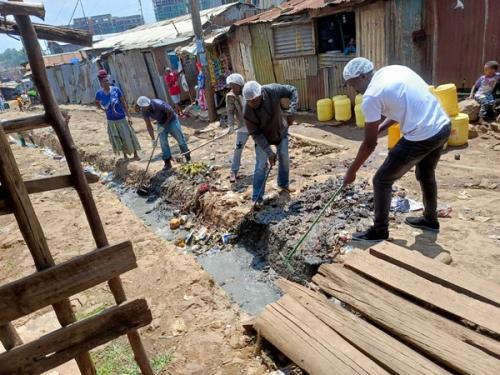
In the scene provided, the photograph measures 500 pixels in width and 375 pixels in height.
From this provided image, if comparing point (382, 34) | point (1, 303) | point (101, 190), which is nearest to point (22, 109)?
point (101, 190)

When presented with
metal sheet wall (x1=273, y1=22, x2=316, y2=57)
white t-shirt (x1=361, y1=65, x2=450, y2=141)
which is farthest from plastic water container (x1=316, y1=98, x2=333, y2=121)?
white t-shirt (x1=361, y1=65, x2=450, y2=141)

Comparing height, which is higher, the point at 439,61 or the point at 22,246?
the point at 439,61

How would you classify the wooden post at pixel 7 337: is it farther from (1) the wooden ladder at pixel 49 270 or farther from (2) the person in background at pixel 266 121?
(2) the person in background at pixel 266 121

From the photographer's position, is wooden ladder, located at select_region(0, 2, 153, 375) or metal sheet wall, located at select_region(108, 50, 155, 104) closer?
wooden ladder, located at select_region(0, 2, 153, 375)

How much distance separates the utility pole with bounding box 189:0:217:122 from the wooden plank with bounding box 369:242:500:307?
29.6ft

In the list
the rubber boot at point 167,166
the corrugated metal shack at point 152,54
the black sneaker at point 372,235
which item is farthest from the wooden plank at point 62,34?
the corrugated metal shack at point 152,54

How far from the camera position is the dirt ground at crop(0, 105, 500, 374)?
11.0 feet

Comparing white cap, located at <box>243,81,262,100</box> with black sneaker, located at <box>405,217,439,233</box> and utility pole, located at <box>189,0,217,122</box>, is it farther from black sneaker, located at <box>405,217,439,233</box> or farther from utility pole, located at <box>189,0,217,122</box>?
utility pole, located at <box>189,0,217,122</box>

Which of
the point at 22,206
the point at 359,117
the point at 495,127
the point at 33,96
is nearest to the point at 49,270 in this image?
the point at 22,206

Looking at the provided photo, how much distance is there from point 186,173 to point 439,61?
18.3ft

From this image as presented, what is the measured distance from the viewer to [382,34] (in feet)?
26.3

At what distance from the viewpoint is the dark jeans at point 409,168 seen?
10.4 ft

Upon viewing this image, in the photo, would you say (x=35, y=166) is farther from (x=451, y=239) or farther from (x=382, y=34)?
(x=451, y=239)

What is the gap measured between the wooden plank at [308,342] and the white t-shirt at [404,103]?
66.4 inches
